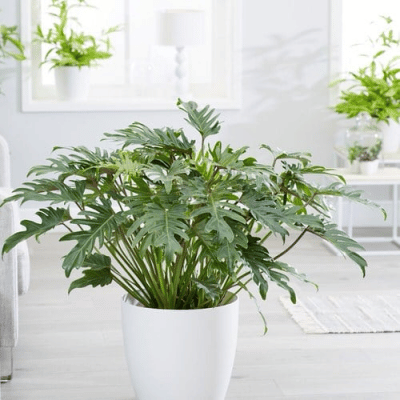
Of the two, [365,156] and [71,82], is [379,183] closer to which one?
[365,156]

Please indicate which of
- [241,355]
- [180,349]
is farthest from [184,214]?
[241,355]

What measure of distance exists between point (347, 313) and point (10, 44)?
2.87 metres

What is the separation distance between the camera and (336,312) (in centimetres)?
450

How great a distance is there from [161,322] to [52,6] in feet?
12.0

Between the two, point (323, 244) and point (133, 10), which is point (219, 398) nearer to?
point (323, 244)

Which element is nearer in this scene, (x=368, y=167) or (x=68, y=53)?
(x=368, y=167)

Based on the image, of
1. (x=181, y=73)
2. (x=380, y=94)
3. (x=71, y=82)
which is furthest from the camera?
(x=181, y=73)

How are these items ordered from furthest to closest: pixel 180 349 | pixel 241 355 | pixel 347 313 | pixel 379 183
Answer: pixel 379 183, pixel 347 313, pixel 241 355, pixel 180 349

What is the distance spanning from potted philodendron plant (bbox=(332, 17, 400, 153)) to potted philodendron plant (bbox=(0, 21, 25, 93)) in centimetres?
196

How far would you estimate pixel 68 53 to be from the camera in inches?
243

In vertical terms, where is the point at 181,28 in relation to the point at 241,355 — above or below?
above

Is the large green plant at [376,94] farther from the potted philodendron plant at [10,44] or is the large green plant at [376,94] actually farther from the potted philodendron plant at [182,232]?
the potted philodendron plant at [182,232]

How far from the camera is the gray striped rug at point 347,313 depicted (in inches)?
168

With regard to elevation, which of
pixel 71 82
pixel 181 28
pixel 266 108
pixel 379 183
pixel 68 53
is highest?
pixel 181 28
